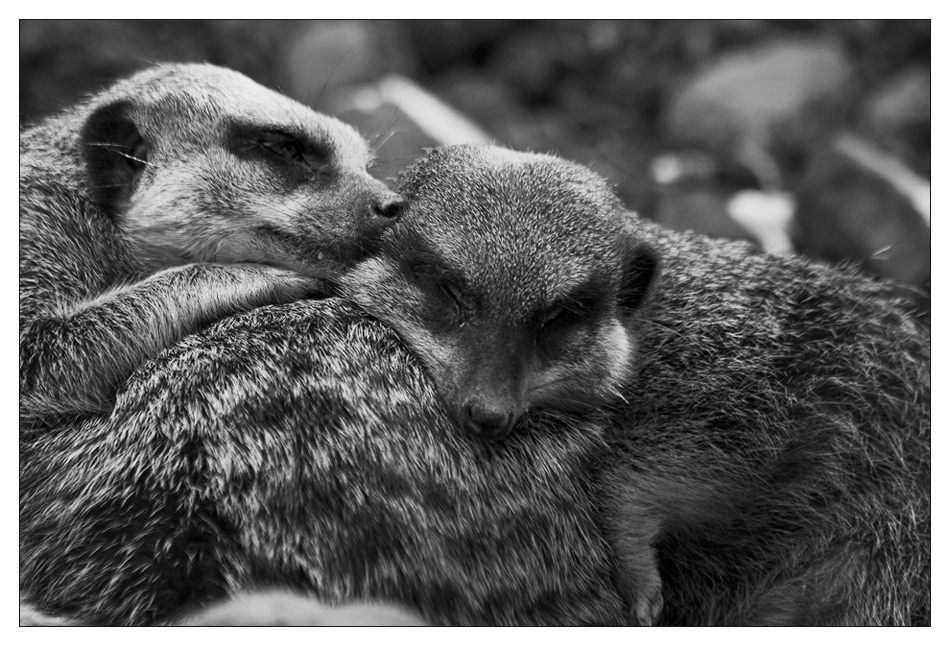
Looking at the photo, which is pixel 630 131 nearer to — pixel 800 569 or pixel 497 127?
pixel 497 127

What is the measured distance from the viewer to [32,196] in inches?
99.0

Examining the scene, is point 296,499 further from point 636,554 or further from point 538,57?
point 538,57

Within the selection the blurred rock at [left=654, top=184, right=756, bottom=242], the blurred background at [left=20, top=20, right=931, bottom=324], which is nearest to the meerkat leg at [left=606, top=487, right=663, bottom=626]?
the blurred background at [left=20, top=20, right=931, bottom=324]

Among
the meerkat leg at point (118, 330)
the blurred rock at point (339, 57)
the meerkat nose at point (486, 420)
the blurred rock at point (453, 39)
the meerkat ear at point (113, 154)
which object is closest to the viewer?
the meerkat nose at point (486, 420)

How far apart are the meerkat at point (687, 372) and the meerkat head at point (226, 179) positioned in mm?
148

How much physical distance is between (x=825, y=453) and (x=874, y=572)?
327 millimetres

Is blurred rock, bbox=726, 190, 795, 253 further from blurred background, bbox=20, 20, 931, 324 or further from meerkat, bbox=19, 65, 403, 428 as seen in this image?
meerkat, bbox=19, 65, 403, 428

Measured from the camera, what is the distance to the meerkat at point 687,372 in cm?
220

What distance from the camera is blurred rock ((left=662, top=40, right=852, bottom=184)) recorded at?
11.6ft

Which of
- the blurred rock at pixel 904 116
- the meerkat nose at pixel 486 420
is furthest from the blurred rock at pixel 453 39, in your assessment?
the meerkat nose at pixel 486 420

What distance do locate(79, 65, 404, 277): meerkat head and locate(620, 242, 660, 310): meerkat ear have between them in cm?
59

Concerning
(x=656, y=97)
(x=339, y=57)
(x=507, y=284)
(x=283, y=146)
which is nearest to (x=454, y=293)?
(x=507, y=284)

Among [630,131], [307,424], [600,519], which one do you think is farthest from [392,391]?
[630,131]

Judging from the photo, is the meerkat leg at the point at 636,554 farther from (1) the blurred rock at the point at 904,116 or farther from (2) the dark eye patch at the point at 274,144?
(1) the blurred rock at the point at 904,116
